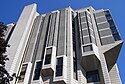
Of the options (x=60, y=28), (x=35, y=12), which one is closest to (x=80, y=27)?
(x=60, y=28)

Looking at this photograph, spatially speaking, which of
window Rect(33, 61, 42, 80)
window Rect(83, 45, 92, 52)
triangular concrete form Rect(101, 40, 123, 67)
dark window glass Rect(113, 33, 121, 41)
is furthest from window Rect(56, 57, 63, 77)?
dark window glass Rect(113, 33, 121, 41)

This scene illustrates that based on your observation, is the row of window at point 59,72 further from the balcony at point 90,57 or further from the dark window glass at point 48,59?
the dark window glass at point 48,59

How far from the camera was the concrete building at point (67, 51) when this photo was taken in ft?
110

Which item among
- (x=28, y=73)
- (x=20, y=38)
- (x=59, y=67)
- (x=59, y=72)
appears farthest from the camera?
(x=20, y=38)

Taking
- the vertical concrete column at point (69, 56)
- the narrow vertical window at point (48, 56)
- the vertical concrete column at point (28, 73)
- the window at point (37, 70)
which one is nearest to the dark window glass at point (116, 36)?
the vertical concrete column at point (69, 56)

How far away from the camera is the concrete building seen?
33500mm

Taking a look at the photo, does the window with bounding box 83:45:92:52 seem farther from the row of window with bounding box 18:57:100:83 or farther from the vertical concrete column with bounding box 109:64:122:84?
the vertical concrete column with bounding box 109:64:122:84

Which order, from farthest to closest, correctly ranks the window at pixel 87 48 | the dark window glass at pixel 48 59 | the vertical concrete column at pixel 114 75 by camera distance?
the window at pixel 87 48 < the dark window glass at pixel 48 59 < the vertical concrete column at pixel 114 75

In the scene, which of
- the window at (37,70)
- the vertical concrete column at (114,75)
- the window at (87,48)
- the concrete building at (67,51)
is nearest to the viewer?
the concrete building at (67,51)

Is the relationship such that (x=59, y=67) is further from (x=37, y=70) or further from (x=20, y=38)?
(x=20, y=38)

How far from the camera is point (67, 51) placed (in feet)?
122

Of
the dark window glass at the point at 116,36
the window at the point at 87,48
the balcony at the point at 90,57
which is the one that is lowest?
the balcony at the point at 90,57

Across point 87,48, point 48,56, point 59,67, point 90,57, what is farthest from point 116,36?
point 48,56

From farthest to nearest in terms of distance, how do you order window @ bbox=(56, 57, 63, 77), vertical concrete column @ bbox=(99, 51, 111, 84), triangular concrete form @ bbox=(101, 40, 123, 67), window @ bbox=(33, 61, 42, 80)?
triangular concrete form @ bbox=(101, 40, 123, 67), window @ bbox=(33, 61, 42, 80), window @ bbox=(56, 57, 63, 77), vertical concrete column @ bbox=(99, 51, 111, 84)
